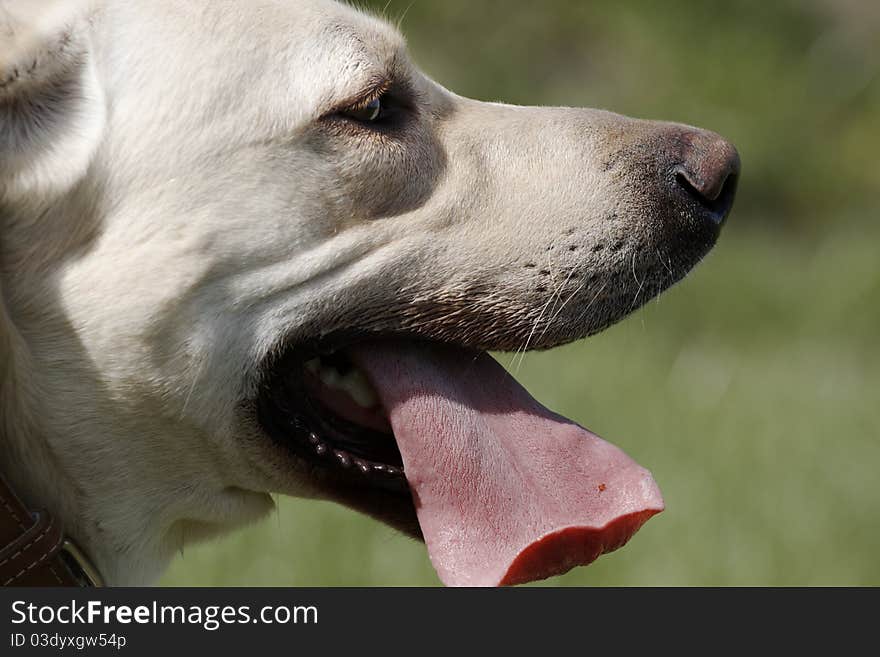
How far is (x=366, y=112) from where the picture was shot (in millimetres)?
3137

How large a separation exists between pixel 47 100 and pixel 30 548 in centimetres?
107

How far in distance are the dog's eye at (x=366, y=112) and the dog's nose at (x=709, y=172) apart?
786 mm

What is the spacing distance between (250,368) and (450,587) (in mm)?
692

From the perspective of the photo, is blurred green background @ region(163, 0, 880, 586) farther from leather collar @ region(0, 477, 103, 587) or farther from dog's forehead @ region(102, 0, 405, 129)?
leather collar @ region(0, 477, 103, 587)

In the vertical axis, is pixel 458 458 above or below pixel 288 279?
below

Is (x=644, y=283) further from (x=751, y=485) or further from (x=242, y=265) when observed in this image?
(x=751, y=485)

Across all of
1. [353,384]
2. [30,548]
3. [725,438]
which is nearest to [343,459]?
[353,384]

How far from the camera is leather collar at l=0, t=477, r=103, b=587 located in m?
2.67

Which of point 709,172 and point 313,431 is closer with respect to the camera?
point 313,431

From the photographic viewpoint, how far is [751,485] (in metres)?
6.07

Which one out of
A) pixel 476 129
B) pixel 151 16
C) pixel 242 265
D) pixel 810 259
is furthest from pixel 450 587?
pixel 810 259

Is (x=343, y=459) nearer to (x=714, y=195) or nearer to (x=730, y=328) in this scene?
(x=714, y=195)

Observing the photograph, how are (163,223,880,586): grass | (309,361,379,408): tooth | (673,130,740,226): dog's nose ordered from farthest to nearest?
(163,223,880,586): grass → (673,130,740,226): dog's nose → (309,361,379,408): tooth

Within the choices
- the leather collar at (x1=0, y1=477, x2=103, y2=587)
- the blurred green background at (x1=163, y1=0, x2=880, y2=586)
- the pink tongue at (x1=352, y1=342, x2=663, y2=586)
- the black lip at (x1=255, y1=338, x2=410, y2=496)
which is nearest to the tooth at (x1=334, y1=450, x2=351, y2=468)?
the black lip at (x1=255, y1=338, x2=410, y2=496)
